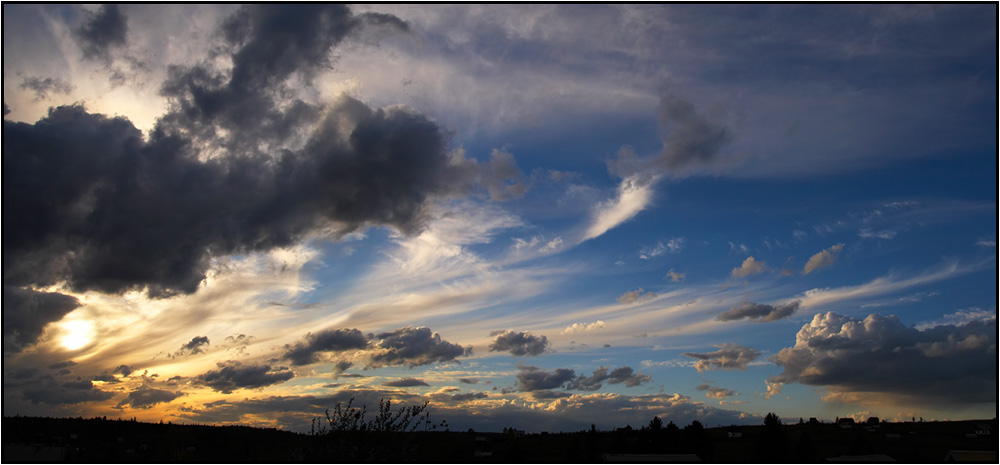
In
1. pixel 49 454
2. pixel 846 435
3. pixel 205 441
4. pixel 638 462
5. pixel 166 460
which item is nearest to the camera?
pixel 166 460

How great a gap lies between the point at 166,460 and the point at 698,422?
108 m

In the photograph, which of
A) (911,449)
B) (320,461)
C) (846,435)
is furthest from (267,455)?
(846,435)

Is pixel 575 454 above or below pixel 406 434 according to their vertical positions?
below

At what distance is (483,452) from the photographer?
367 feet

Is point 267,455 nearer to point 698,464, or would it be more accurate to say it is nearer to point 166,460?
point 166,460

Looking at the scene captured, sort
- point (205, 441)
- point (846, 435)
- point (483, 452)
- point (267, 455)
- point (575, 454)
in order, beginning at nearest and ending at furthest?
point (267, 455)
point (575, 454)
point (483, 452)
point (846, 435)
point (205, 441)

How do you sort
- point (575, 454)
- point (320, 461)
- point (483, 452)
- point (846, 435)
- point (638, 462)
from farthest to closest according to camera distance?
point (846, 435), point (483, 452), point (575, 454), point (638, 462), point (320, 461)

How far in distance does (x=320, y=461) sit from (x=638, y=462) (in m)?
43.9

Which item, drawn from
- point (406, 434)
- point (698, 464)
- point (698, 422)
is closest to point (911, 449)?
point (698, 422)

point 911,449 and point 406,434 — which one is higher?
point 406,434

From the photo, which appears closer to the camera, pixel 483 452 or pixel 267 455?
pixel 267 455

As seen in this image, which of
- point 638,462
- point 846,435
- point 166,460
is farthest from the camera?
point 846,435

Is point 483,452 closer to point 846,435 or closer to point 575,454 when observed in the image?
point 575,454

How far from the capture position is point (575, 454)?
341 feet
